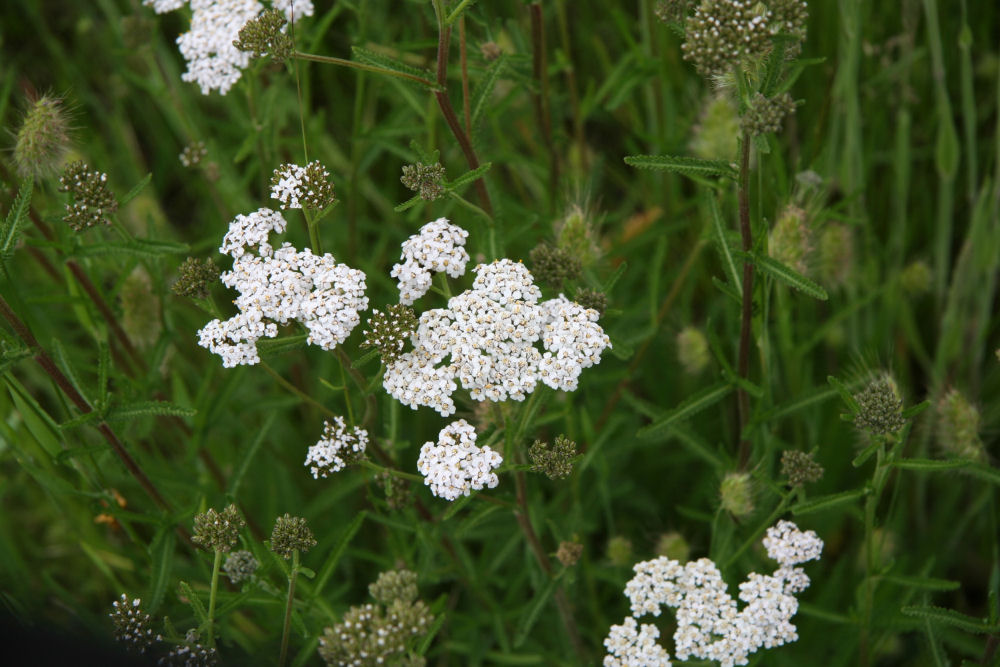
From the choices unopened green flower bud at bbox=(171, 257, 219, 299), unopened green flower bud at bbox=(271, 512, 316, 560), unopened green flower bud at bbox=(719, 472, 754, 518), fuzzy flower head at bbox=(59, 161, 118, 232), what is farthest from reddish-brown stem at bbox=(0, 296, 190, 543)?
unopened green flower bud at bbox=(719, 472, 754, 518)

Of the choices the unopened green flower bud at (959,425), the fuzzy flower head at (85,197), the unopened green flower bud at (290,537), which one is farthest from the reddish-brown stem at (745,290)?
the fuzzy flower head at (85,197)

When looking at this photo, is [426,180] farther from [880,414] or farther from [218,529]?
[880,414]

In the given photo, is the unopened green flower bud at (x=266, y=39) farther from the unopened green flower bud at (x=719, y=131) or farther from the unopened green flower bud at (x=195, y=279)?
the unopened green flower bud at (x=719, y=131)

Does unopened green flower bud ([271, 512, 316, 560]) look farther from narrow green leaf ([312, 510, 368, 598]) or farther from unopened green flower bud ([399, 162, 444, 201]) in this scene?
unopened green flower bud ([399, 162, 444, 201])

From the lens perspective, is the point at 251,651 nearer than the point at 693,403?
No

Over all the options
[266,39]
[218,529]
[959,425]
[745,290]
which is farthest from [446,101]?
[959,425]

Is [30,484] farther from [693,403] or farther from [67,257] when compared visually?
[693,403]

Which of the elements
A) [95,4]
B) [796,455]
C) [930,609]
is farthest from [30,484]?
[930,609]
